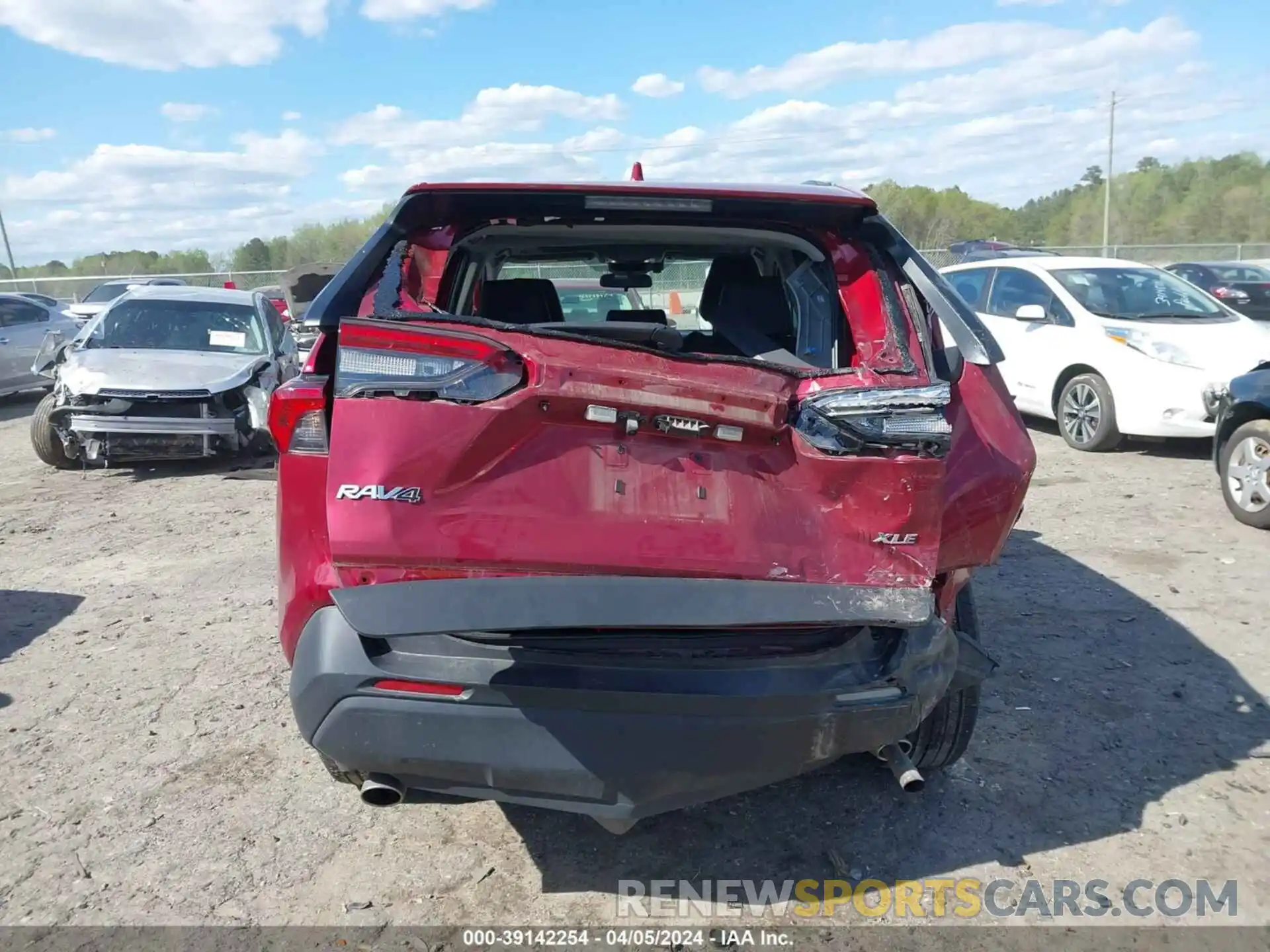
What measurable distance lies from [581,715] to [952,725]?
1459 millimetres

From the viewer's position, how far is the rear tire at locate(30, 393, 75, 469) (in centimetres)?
839

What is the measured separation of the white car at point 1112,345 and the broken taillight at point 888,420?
5.42 meters

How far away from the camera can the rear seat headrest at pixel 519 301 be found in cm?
357

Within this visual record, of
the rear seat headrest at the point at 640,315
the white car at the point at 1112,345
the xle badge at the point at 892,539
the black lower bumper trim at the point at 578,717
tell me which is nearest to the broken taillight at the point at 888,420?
the xle badge at the point at 892,539

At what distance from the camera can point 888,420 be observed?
7.36 feet

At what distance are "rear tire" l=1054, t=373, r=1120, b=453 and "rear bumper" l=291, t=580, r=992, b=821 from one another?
22.9ft

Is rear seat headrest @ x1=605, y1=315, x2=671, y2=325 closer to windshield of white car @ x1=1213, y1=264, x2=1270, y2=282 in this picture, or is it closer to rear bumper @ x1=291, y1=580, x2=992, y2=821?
rear bumper @ x1=291, y1=580, x2=992, y2=821

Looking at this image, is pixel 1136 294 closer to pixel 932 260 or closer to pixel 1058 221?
pixel 932 260

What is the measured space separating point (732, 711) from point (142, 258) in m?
45.1

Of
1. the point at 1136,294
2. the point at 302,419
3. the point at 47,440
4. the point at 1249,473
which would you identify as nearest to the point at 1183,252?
the point at 1136,294

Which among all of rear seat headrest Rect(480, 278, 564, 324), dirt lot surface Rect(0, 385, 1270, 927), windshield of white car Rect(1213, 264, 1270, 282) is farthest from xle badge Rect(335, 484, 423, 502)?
windshield of white car Rect(1213, 264, 1270, 282)

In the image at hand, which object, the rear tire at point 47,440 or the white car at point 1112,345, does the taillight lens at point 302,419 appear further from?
the rear tire at point 47,440

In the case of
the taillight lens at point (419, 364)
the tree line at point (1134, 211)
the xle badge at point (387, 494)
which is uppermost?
the tree line at point (1134, 211)

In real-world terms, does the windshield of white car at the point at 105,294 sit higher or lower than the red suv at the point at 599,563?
higher
